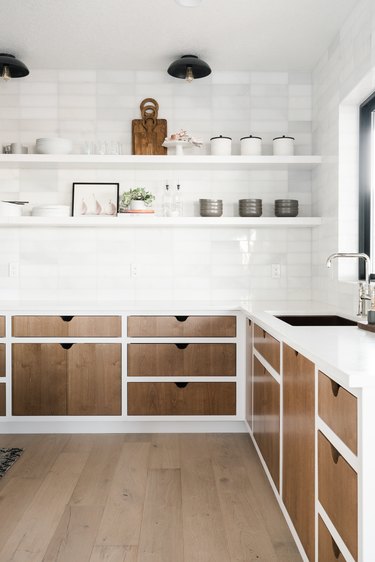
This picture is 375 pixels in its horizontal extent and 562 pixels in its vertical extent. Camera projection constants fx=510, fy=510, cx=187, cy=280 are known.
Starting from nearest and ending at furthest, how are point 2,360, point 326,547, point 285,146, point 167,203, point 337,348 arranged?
point 326,547 < point 337,348 < point 2,360 < point 285,146 < point 167,203

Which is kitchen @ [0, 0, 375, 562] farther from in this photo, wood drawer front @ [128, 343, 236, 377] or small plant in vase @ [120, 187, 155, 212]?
small plant in vase @ [120, 187, 155, 212]

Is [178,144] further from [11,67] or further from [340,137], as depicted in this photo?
[11,67]

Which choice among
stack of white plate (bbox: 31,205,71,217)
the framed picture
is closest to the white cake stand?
the framed picture

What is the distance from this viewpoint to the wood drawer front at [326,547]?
4.81ft

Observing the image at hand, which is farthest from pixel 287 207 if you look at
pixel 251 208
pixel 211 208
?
pixel 211 208

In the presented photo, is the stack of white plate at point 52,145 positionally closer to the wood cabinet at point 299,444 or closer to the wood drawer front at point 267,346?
the wood drawer front at point 267,346

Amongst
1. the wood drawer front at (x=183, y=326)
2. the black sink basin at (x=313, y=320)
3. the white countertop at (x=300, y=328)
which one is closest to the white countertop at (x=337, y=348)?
the white countertop at (x=300, y=328)

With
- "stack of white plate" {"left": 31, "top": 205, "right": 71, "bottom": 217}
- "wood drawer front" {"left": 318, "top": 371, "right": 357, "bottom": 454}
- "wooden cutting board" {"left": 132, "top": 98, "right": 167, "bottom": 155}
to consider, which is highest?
"wooden cutting board" {"left": 132, "top": 98, "right": 167, "bottom": 155}

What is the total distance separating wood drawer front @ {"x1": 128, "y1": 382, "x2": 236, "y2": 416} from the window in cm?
120

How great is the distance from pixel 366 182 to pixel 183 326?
59.3 inches

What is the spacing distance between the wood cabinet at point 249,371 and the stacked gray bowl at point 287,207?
3.03 feet

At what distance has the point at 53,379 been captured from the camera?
3.41 m

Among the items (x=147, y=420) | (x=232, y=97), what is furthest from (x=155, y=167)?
(x=147, y=420)

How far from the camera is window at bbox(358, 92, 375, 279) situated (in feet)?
10.5
